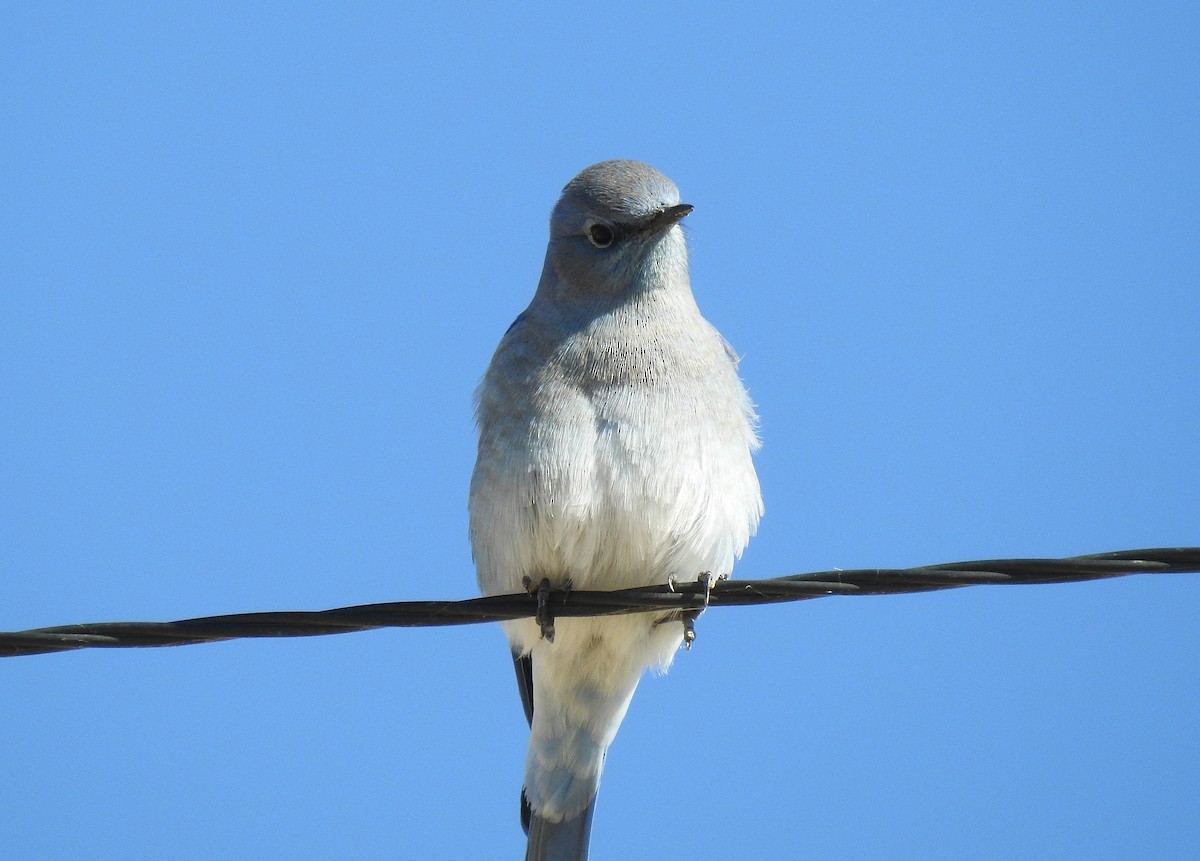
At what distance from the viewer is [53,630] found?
511 centimetres

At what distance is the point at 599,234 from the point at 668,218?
0.48 metres

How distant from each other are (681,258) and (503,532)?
205 centimetres

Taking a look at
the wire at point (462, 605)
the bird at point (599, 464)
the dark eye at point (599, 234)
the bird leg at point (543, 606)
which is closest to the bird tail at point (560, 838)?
the bird at point (599, 464)

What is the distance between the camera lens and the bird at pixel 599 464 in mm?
7023

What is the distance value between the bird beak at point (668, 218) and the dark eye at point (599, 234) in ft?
0.85

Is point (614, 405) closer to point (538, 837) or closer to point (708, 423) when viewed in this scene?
point (708, 423)

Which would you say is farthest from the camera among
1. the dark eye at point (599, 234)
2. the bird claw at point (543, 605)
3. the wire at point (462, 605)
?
the dark eye at point (599, 234)

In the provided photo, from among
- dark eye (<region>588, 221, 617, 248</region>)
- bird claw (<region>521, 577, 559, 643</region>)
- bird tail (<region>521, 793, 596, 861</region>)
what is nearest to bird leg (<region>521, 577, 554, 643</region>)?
bird claw (<region>521, 577, 559, 643</region>)

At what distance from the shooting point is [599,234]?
26.3 ft

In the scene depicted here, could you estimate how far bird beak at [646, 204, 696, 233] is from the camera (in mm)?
7680

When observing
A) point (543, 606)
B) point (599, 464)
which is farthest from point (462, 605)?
point (599, 464)

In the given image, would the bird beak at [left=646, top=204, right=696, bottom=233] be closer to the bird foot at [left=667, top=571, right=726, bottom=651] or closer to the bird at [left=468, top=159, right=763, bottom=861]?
the bird at [left=468, top=159, right=763, bottom=861]

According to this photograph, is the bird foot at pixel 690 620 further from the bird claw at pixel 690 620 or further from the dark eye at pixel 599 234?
the dark eye at pixel 599 234

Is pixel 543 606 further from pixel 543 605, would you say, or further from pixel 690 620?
pixel 690 620
